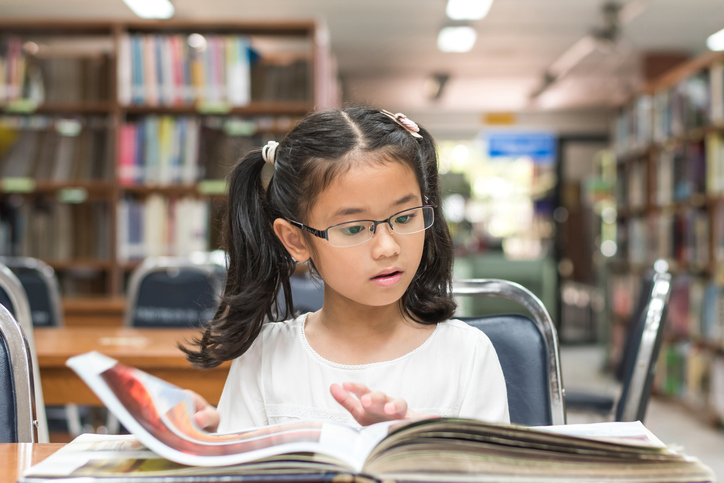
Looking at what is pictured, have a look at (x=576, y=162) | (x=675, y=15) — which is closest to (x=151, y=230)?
(x=675, y=15)

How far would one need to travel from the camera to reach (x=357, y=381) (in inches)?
39.6

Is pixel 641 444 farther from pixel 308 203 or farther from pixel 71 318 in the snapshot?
pixel 71 318

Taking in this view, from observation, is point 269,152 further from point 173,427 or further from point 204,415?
point 173,427

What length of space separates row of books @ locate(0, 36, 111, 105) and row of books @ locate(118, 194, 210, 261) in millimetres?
677

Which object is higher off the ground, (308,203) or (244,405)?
(308,203)

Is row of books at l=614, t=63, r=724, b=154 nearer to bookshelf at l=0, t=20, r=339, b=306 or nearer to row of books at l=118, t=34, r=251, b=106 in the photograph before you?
bookshelf at l=0, t=20, r=339, b=306

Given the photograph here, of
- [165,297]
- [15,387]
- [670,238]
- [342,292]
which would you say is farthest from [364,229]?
[670,238]

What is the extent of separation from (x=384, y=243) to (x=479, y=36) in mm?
5320

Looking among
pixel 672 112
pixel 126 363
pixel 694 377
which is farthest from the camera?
pixel 672 112

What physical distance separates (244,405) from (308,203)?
1.06ft

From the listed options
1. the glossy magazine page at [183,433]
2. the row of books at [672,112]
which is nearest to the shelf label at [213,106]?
the row of books at [672,112]

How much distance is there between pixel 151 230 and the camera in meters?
3.60

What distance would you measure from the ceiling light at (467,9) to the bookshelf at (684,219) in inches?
52.3

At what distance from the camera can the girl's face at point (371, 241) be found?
922 mm
